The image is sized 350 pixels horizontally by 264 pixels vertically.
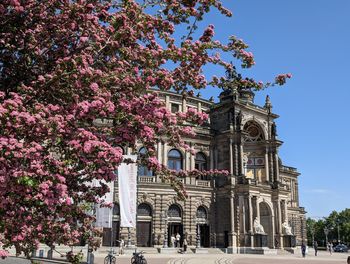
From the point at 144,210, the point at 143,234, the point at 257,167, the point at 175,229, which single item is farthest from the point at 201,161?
the point at 143,234

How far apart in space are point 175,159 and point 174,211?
6253 millimetres

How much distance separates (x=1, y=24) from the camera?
817 cm

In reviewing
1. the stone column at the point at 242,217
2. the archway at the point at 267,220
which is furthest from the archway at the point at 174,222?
the archway at the point at 267,220

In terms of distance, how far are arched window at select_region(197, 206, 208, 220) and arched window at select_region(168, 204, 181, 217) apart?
260 cm

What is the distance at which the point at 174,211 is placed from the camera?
47062mm

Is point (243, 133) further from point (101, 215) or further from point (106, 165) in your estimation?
point (106, 165)

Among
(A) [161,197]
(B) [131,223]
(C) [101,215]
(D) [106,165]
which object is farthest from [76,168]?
(A) [161,197]

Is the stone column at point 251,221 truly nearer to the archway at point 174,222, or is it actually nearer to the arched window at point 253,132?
the archway at point 174,222

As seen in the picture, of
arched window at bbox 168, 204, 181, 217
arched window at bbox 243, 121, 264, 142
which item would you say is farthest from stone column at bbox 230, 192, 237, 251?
arched window at bbox 243, 121, 264, 142

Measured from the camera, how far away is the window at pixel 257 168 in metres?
52.9

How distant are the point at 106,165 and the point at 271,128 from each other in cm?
4943

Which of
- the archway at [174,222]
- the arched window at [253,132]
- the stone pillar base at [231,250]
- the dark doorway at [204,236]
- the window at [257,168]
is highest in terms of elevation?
the arched window at [253,132]

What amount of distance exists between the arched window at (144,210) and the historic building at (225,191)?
0.11 meters

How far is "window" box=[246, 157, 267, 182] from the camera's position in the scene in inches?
2081
